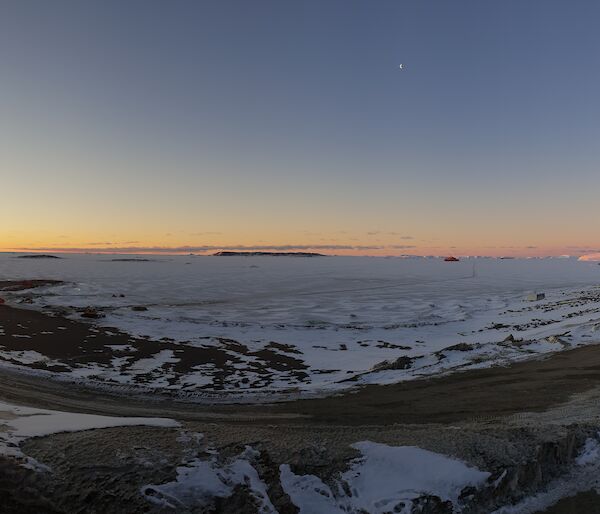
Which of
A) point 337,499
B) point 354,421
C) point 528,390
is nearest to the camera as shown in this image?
point 337,499

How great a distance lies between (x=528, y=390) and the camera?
1027 cm

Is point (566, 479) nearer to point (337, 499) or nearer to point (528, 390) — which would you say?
point (337, 499)

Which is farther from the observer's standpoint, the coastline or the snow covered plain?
the snow covered plain

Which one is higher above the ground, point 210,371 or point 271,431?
point 271,431

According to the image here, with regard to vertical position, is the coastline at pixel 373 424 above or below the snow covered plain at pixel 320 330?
above

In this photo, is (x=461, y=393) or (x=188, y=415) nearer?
(x=188, y=415)

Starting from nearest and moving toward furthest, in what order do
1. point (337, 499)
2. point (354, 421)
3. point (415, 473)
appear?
point (337, 499)
point (415, 473)
point (354, 421)

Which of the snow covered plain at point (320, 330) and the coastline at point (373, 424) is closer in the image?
the coastline at point (373, 424)

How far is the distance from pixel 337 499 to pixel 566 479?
Answer: 3.42 meters

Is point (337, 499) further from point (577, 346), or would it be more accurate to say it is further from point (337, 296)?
point (337, 296)

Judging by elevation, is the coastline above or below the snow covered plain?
above

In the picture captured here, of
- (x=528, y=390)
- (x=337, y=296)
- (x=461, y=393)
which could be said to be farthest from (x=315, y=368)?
(x=337, y=296)

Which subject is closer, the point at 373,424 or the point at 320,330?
the point at 373,424

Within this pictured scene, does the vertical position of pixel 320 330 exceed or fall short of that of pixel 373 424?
it falls short
